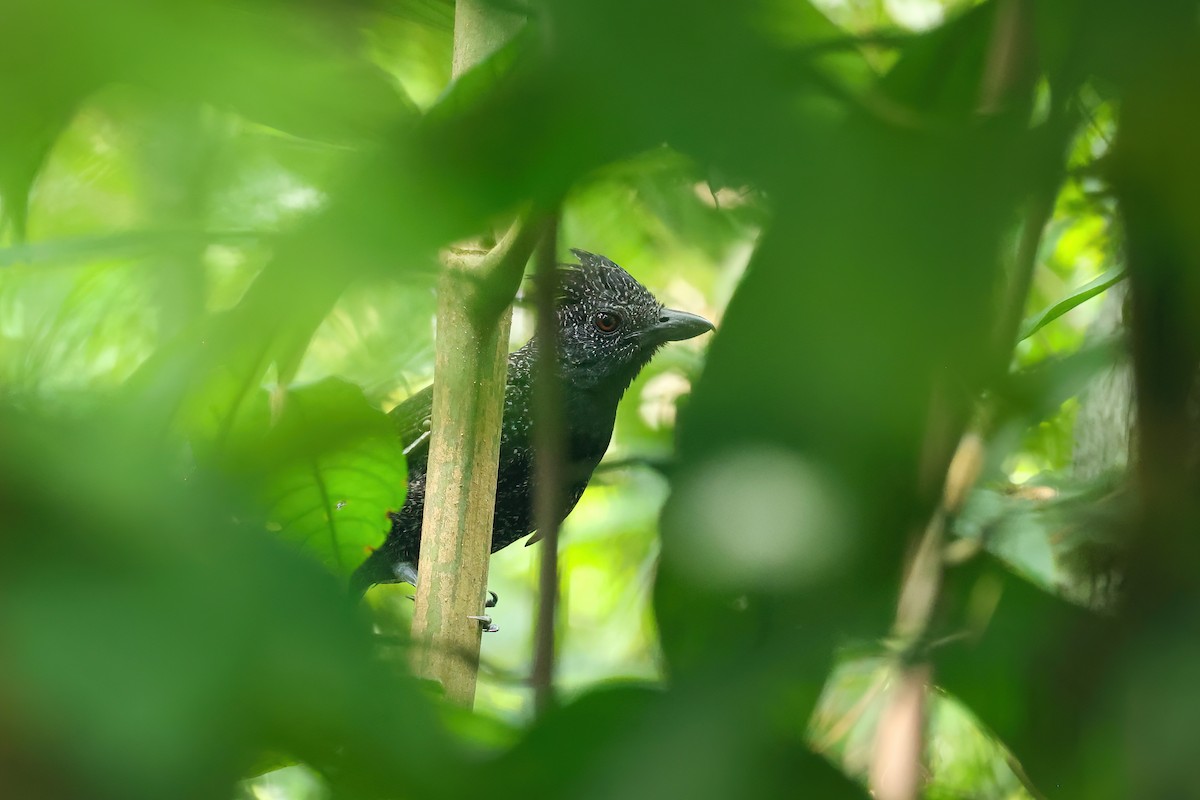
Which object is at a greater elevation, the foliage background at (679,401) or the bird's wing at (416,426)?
the foliage background at (679,401)

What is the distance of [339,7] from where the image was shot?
0.37 meters

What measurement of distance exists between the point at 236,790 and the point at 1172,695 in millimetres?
284

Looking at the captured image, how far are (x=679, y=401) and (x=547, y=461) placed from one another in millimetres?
72

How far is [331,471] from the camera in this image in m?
0.53

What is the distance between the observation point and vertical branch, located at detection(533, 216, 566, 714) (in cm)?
46

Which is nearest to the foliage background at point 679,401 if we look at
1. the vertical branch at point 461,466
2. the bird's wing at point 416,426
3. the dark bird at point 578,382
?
the vertical branch at point 461,466

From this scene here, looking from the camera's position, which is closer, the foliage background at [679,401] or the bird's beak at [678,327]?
the foliage background at [679,401]

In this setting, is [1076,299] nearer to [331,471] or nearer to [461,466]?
[331,471]

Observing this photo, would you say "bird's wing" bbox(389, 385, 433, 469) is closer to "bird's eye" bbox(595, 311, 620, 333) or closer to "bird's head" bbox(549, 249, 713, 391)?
"bird's head" bbox(549, 249, 713, 391)

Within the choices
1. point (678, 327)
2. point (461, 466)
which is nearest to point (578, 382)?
point (678, 327)

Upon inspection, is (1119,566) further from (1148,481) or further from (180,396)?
(180,396)

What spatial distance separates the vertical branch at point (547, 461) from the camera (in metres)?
0.46

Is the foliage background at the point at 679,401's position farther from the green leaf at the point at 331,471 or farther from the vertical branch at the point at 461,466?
the vertical branch at the point at 461,466

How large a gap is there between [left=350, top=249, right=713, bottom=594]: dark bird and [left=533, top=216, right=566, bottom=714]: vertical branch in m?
2.03
